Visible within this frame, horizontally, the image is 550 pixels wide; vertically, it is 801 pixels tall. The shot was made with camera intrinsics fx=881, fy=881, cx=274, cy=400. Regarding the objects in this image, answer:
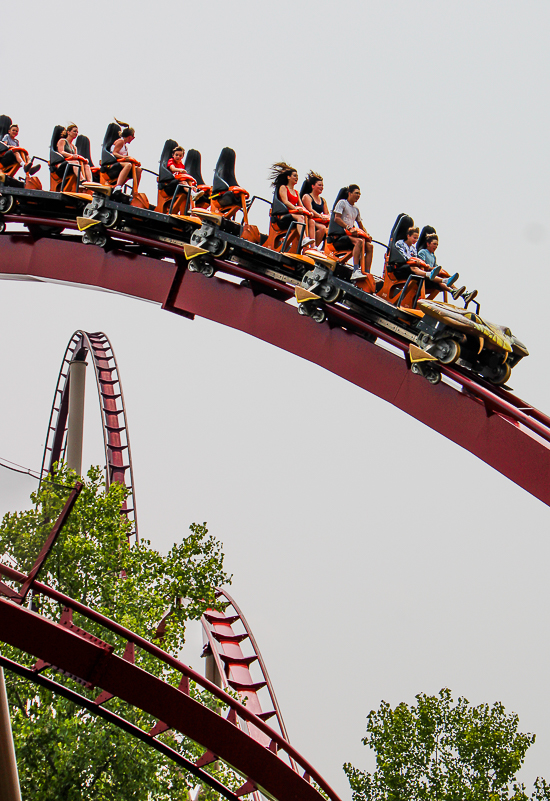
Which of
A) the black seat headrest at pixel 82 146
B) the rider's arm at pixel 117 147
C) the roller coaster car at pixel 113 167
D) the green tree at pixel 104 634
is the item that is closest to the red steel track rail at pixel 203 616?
the green tree at pixel 104 634

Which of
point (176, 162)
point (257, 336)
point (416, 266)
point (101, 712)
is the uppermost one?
point (176, 162)

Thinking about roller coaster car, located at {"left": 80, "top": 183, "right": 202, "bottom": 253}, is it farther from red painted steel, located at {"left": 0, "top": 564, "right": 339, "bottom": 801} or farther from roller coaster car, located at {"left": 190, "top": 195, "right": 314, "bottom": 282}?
red painted steel, located at {"left": 0, "top": 564, "right": 339, "bottom": 801}

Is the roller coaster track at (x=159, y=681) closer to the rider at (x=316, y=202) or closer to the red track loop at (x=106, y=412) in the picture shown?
the red track loop at (x=106, y=412)

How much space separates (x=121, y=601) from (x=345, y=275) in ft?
13.7

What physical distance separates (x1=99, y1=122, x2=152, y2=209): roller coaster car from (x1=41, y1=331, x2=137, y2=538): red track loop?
546 centimetres

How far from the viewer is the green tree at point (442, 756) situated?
12031 mm

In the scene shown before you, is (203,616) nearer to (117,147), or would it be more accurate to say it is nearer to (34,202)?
(34,202)

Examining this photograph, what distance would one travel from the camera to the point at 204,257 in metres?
8.21

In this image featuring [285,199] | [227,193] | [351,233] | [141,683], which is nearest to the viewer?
[141,683]

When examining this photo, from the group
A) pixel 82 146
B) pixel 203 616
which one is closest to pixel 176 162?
pixel 82 146

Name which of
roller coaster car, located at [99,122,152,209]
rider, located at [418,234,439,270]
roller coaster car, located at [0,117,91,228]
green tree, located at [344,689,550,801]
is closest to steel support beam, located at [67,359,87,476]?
roller coaster car, located at [0,117,91,228]

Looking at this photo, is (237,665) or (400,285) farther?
(237,665)

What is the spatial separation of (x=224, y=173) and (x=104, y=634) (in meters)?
4.66

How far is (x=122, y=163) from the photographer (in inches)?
359
